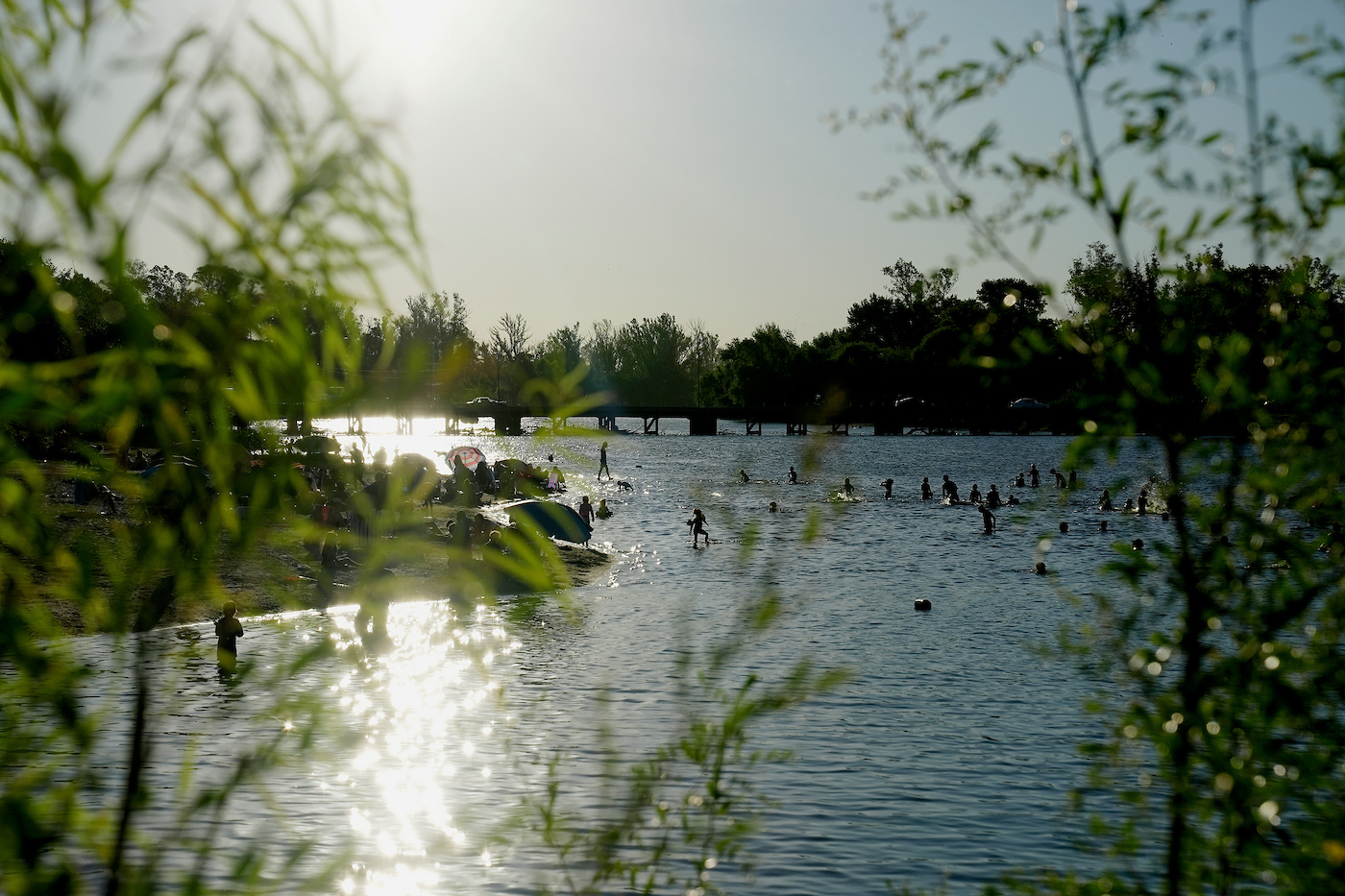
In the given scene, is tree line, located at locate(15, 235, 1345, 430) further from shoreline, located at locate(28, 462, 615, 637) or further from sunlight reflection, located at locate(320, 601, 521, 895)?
sunlight reflection, located at locate(320, 601, 521, 895)

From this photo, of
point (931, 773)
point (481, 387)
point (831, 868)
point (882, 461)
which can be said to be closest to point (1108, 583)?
point (931, 773)

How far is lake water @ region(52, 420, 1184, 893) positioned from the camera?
30.5ft

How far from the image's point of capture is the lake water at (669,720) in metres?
9.30

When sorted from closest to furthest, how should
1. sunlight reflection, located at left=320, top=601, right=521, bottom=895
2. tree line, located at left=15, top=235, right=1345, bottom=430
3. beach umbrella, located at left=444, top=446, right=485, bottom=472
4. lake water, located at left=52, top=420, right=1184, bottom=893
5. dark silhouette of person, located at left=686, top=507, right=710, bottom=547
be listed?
tree line, located at left=15, top=235, right=1345, bottom=430 < lake water, located at left=52, top=420, right=1184, bottom=893 < sunlight reflection, located at left=320, top=601, right=521, bottom=895 < beach umbrella, located at left=444, top=446, right=485, bottom=472 < dark silhouette of person, located at left=686, top=507, right=710, bottom=547

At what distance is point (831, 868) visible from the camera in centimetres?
1634

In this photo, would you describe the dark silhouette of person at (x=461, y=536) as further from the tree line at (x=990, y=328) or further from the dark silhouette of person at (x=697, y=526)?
the dark silhouette of person at (x=697, y=526)

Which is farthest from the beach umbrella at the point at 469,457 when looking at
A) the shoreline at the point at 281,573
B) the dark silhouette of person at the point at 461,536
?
the dark silhouette of person at the point at 461,536

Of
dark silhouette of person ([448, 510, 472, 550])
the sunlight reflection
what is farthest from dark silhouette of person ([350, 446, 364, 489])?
the sunlight reflection

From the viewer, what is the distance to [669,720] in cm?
2361

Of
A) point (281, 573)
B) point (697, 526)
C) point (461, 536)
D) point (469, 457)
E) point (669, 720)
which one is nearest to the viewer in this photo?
point (461, 536)

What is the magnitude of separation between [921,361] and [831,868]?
154 m

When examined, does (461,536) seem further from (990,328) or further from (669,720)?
(669,720)

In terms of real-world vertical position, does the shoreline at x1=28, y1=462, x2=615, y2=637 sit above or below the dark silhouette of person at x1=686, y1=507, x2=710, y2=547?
above

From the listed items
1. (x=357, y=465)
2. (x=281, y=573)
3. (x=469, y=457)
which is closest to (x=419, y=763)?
(x=281, y=573)
